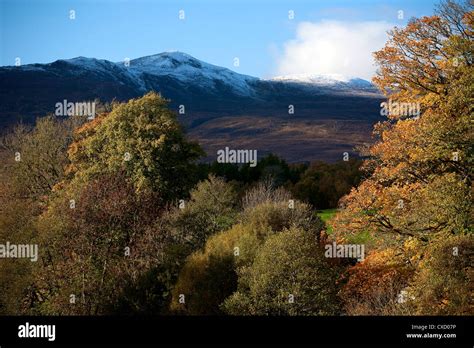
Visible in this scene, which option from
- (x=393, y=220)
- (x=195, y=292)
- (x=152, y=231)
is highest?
(x=393, y=220)

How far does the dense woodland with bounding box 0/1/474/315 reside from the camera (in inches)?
1174

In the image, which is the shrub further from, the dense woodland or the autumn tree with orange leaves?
the autumn tree with orange leaves

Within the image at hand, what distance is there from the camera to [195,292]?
44.5 m

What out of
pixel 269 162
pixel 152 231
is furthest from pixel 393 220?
pixel 269 162

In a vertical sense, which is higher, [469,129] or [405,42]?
[405,42]

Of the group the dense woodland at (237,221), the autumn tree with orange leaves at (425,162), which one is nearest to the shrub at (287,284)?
the dense woodland at (237,221)

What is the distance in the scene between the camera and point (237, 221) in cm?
5416

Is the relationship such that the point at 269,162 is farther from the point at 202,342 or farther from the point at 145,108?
the point at 202,342

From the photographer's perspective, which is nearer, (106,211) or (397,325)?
(397,325)

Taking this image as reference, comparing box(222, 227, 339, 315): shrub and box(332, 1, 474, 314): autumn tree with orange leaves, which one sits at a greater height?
box(332, 1, 474, 314): autumn tree with orange leaves

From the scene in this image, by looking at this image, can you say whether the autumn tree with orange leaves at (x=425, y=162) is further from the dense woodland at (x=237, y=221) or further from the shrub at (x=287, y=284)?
the shrub at (x=287, y=284)

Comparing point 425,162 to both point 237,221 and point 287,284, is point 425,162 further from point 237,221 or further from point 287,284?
point 237,221

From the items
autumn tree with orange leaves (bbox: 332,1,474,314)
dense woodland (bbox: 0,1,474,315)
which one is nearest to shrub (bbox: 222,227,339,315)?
dense woodland (bbox: 0,1,474,315)

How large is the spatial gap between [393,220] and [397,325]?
13.7m
